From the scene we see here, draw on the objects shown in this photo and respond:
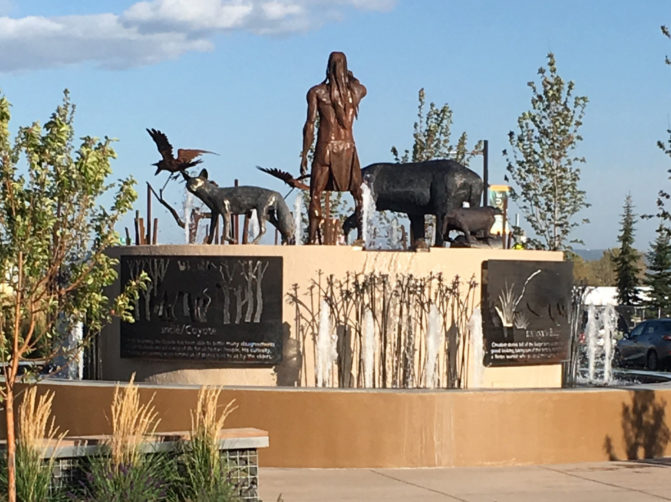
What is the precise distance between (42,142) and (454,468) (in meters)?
5.76

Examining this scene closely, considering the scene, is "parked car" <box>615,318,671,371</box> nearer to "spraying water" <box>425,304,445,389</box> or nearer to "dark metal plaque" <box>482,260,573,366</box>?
"dark metal plaque" <box>482,260,573,366</box>

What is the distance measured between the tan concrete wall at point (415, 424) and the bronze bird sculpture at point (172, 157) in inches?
153

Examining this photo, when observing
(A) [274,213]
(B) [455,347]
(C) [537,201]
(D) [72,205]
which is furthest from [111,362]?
(C) [537,201]

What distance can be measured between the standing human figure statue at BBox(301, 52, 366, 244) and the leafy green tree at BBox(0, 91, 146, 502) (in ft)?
22.3

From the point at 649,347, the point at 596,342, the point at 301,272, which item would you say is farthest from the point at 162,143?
the point at 649,347

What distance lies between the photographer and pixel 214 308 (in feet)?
46.5

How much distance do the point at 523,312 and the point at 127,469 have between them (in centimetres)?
665

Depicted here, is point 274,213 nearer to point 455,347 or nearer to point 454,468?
point 455,347

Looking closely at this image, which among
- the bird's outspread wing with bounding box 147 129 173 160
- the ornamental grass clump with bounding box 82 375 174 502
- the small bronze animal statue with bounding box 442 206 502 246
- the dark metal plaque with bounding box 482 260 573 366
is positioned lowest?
the ornamental grass clump with bounding box 82 375 174 502

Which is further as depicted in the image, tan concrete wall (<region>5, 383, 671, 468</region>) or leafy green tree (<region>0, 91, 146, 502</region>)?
tan concrete wall (<region>5, 383, 671, 468</region>)

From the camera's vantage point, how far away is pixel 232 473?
9.77 metres

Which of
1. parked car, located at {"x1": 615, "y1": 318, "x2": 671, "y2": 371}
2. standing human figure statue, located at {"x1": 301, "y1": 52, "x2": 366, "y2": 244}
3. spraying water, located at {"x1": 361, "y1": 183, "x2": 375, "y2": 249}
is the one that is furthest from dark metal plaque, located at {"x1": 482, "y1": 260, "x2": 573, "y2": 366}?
parked car, located at {"x1": 615, "y1": 318, "x2": 671, "y2": 371}

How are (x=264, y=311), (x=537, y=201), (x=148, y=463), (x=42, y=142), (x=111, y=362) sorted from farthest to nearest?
1. (x=537, y=201)
2. (x=111, y=362)
3. (x=264, y=311)
4. (x=148, y=463)
5. (x=42, y=142)

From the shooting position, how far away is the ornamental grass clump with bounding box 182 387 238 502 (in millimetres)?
9297
